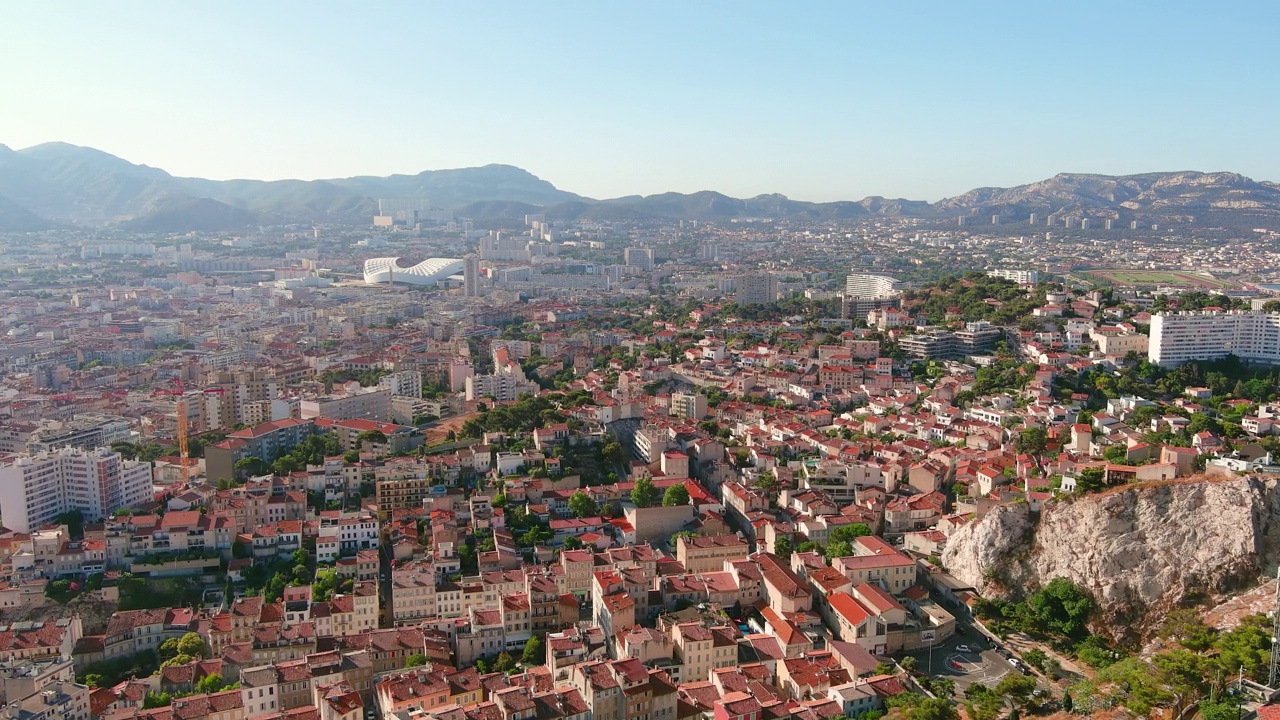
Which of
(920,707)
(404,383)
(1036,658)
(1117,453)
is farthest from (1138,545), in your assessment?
(404,383)

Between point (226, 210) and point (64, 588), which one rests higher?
point (226, 210)

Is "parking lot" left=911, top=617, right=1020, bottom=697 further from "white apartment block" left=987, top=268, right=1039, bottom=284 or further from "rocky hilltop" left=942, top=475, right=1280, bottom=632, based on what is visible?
"white apartment block" left=987, top=268, right=1039, bottom=284

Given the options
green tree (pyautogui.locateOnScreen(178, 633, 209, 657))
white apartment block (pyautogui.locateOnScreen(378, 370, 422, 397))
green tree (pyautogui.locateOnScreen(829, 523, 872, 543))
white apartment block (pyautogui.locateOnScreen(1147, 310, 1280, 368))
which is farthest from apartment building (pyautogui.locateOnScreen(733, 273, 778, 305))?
green tree (pyautogui.locateOnScreen(178, 633, 209, 657))

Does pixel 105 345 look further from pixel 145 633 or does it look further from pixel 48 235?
pixel 48 235

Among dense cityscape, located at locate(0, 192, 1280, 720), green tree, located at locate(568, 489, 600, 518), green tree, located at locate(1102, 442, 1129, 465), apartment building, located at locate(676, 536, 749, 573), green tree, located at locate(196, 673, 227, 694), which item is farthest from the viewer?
green tree, located at locate(568, 489, 600, 518)

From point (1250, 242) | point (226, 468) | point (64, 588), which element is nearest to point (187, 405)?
point (226, 468)

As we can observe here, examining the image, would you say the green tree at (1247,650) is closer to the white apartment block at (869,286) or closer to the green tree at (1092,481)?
the green tree at (1092,481)

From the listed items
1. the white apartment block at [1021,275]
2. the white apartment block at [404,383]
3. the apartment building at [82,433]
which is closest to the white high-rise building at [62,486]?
the apartment building at [82,433]
